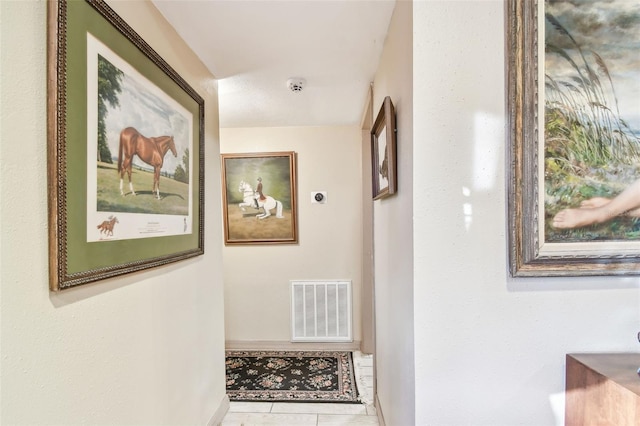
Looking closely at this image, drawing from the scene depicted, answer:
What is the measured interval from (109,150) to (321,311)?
7.89 ft

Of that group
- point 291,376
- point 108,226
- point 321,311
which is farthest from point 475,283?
point 321,311

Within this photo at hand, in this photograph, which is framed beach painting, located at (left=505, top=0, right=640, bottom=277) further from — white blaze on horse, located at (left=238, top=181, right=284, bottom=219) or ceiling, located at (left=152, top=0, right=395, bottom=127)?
white blaze on horse, located at (left=238, top=181, right=284, bottom=219)

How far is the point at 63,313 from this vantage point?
86 centimetres

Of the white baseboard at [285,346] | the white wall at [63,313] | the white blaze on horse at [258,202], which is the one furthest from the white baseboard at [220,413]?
the white blaze on horse at [258,202]

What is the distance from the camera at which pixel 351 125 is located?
2.98 metres

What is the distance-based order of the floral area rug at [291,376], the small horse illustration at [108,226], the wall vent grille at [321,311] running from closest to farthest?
the small horse illustration at [108,226] < the floral area rug at [291,376] < the wall vent grille at [321,311]

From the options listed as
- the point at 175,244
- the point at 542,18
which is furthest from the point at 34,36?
the point at 542,18

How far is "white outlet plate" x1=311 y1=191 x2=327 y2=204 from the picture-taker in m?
2.99

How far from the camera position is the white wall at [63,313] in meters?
0.72

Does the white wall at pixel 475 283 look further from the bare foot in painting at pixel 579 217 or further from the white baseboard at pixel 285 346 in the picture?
the white baseboard at pixel 285 346

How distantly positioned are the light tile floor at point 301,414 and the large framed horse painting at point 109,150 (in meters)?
1.30

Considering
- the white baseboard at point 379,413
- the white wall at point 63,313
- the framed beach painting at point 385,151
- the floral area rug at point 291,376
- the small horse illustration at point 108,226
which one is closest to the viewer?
the white wall at point 63,313

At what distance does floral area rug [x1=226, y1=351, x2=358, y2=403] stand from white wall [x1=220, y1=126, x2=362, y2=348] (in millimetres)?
255

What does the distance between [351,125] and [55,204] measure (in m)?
2.54
